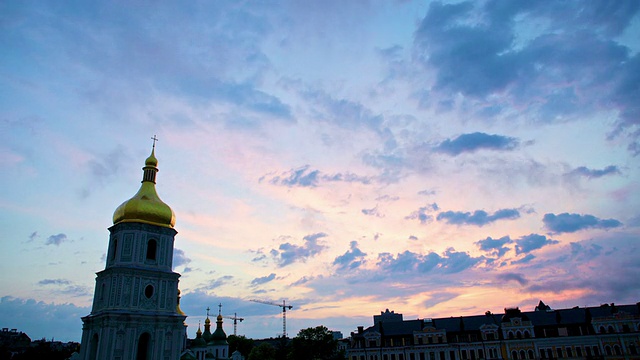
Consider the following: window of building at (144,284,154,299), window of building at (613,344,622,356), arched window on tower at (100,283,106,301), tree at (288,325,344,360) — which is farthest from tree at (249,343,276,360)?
window of building at (613,344,622,356)

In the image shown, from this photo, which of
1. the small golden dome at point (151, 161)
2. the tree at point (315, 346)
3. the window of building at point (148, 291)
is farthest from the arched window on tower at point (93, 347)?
the tree at point (315, 346)

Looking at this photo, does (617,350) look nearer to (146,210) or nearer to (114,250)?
(146,210)

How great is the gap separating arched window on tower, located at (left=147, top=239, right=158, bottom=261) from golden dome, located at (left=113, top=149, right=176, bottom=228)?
1881 mm

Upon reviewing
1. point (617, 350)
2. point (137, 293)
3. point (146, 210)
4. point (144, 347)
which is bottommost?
point (617, 350)

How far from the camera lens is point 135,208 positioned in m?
46.5

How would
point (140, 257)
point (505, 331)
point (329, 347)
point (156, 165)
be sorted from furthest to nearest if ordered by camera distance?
point (329, 347) < point (505, 331) < point (156, 165) < point (140, 257)

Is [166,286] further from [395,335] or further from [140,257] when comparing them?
[395,335]

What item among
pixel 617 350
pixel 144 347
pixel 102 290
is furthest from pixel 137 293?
pixel 617 350

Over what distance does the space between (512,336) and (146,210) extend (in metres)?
49.8

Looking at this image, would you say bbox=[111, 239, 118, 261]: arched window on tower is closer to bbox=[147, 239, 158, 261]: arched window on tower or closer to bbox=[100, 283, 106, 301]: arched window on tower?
bbox=[100, 283, 106, 301]: arched window on tower

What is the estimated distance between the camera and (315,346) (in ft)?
253

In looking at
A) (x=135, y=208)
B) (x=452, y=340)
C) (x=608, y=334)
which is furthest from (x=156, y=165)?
(x=608, y=334)

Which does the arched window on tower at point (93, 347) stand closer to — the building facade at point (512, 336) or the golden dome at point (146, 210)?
the golden dome at point (146, 210)

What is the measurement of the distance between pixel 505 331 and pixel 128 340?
48.3 meters
